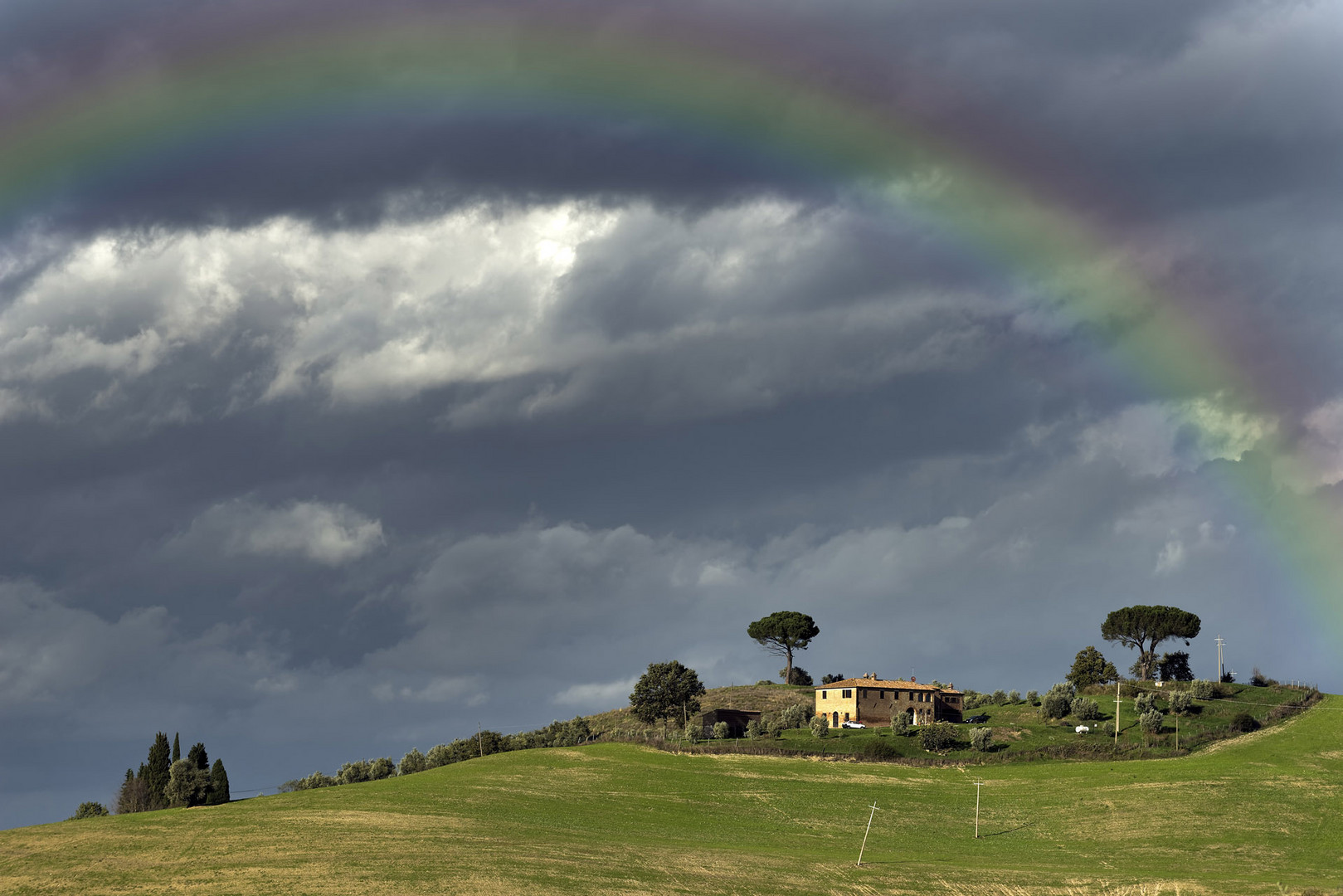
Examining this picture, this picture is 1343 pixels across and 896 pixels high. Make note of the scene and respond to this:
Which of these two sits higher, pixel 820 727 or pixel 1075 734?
pixel 820 727

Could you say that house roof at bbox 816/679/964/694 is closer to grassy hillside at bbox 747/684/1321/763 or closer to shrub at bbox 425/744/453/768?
grassy hillside at bbox 747/684/1321/763

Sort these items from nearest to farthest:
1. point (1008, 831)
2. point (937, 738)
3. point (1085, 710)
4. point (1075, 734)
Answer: point (1008, 831) → point (937, 738) → point (1075, 734) → point (1085, 710)

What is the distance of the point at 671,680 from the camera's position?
173875 millimetres

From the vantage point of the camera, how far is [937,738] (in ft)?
458

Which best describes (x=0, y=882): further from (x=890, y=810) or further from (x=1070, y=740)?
(x=1070, y=740)

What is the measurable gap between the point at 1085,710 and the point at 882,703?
3306 cm

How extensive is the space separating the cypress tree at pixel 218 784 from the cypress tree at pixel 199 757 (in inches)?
234

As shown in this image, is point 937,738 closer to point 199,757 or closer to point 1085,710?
point 1085,710

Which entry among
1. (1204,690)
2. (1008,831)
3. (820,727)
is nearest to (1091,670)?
(1204,690)

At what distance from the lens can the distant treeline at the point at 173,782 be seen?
14775 cm

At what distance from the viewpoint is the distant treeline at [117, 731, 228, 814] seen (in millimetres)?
147750

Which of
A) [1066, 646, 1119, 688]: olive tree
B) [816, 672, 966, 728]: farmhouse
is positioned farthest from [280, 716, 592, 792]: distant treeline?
[1066, 646, 1119, 688]: olive tree

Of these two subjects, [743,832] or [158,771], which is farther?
[158,771]

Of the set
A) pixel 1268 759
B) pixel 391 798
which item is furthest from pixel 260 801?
pixel 1268 759
